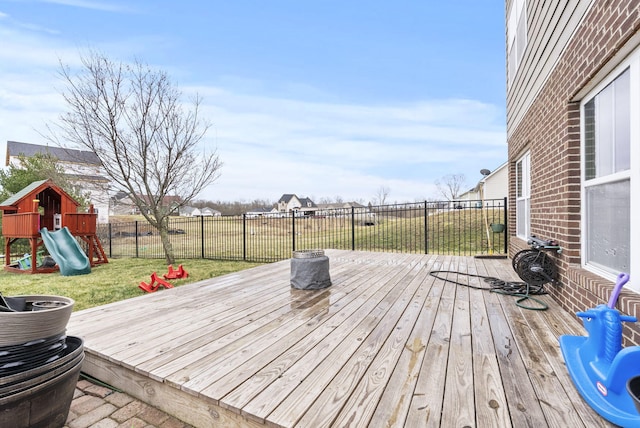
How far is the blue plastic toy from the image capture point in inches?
49.3

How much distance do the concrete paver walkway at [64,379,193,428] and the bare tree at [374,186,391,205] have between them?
150 feet

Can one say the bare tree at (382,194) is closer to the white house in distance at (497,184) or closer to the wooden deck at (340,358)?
the white house in distance at (497,184)

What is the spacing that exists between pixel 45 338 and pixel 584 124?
3911 mm

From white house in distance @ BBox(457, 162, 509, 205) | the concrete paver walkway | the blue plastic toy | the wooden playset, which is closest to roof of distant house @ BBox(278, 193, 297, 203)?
white house in distance @ BBox(457, 162, 509, 205)

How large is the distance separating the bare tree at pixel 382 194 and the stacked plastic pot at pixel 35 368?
45931 millimetres

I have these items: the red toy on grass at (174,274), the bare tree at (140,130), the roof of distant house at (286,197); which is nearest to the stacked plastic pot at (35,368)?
the red toy on grass at (174,274)

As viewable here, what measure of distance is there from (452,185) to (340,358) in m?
42.4

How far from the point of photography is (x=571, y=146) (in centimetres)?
263

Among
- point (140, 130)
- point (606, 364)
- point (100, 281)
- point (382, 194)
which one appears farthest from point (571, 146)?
point (382, 194)

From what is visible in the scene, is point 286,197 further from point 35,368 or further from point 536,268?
point 35,368

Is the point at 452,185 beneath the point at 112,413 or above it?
above

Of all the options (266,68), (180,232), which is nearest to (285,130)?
(266,68)

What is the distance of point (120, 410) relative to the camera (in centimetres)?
175

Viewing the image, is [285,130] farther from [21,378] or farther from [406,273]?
[21,378]
